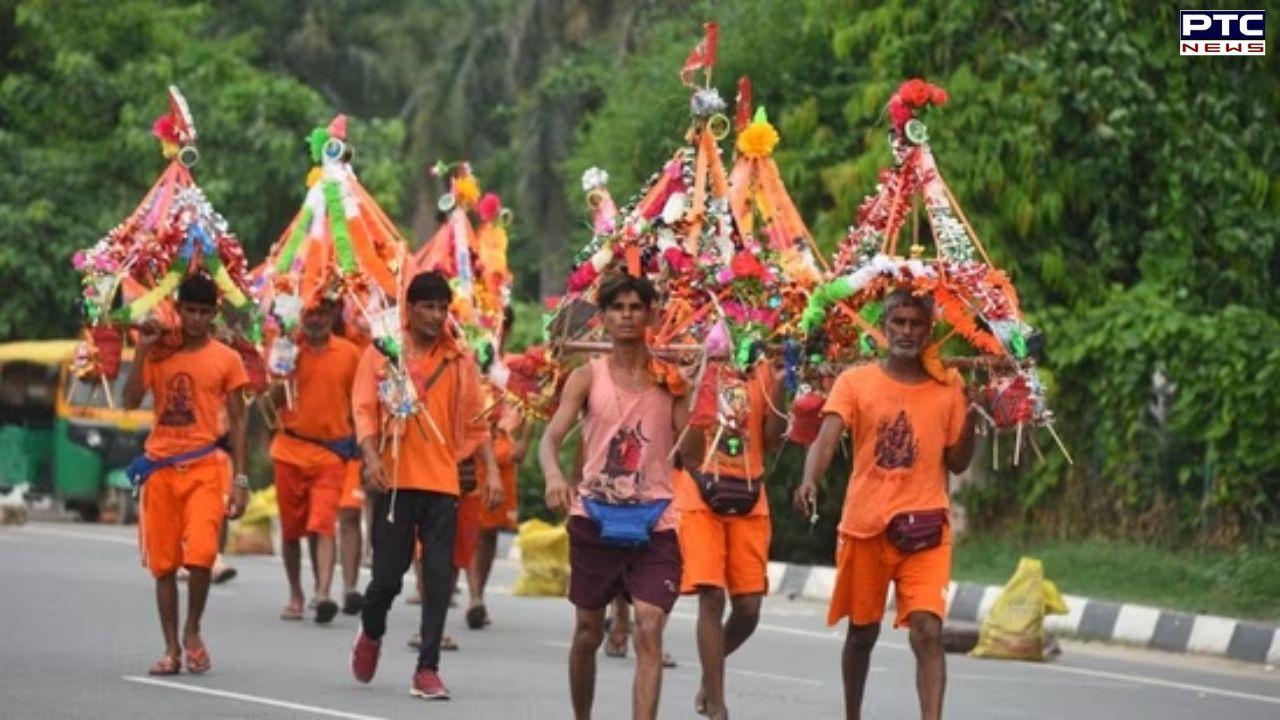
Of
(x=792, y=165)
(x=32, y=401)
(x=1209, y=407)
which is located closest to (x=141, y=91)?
(x=32, y=401)

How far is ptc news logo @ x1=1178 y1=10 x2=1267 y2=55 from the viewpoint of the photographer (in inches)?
894

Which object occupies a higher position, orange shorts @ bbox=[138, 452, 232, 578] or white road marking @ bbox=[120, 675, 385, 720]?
orange shorts @ bbox=[138, 452, 232, 578]

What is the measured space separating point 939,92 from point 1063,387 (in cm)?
1067

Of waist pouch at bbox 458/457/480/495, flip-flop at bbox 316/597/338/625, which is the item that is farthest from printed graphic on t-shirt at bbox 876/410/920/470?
flip-flop at bbox 316/597/338/625

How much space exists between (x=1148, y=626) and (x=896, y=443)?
303 inches

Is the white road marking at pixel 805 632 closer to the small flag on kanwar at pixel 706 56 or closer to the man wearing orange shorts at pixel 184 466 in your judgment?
the man wearing orange shorts at pixel 184 466

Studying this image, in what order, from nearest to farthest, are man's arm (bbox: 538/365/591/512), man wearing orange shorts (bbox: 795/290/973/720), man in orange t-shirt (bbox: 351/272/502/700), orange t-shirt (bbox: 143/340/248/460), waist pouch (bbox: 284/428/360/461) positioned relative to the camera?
man's arm (bbox: 538/365/591/512), man wearing orange shorts (bbox: 795/290/973/720), man in orange t-shirt (bbox: 351/272/502/700), orange t-shirt (bbox: 143/340/248/460), waist pouch (bbox: 284/428/360/461)

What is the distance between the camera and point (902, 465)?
11133mm

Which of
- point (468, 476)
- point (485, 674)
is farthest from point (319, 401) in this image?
point (485, 674)

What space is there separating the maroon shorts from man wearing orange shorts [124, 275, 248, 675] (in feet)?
9.49

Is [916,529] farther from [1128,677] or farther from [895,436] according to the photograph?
[1128,677]

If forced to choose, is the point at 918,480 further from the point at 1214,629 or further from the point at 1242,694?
the point at 1214,629

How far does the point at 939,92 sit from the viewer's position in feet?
39.3

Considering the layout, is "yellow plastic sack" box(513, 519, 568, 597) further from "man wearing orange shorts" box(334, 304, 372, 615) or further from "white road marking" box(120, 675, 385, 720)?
"white road marking" box(120, 675, 385, 720)
